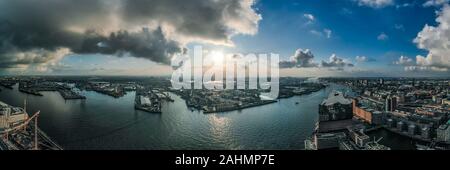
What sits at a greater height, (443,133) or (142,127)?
(142,127)

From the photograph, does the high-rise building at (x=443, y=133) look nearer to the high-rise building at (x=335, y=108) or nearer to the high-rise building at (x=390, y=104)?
the high-rise building at (x=390, y=104)

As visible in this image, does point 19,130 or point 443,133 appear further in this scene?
point 443,133

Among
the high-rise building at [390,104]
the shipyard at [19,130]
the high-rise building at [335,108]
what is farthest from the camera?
the high-rise building at [390,104]

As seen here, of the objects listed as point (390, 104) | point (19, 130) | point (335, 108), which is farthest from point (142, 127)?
point (390, 104)

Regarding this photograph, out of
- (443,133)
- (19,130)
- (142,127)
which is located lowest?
(443,133)

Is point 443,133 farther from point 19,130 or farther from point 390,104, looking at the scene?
point 19,130

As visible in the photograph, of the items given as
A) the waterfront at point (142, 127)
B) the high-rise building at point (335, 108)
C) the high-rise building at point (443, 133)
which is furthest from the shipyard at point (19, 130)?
the high-rise building at point (443, 133)

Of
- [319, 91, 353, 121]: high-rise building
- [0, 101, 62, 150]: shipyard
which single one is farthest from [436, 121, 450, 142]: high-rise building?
[0, 101, 62, 150]: shipyard
